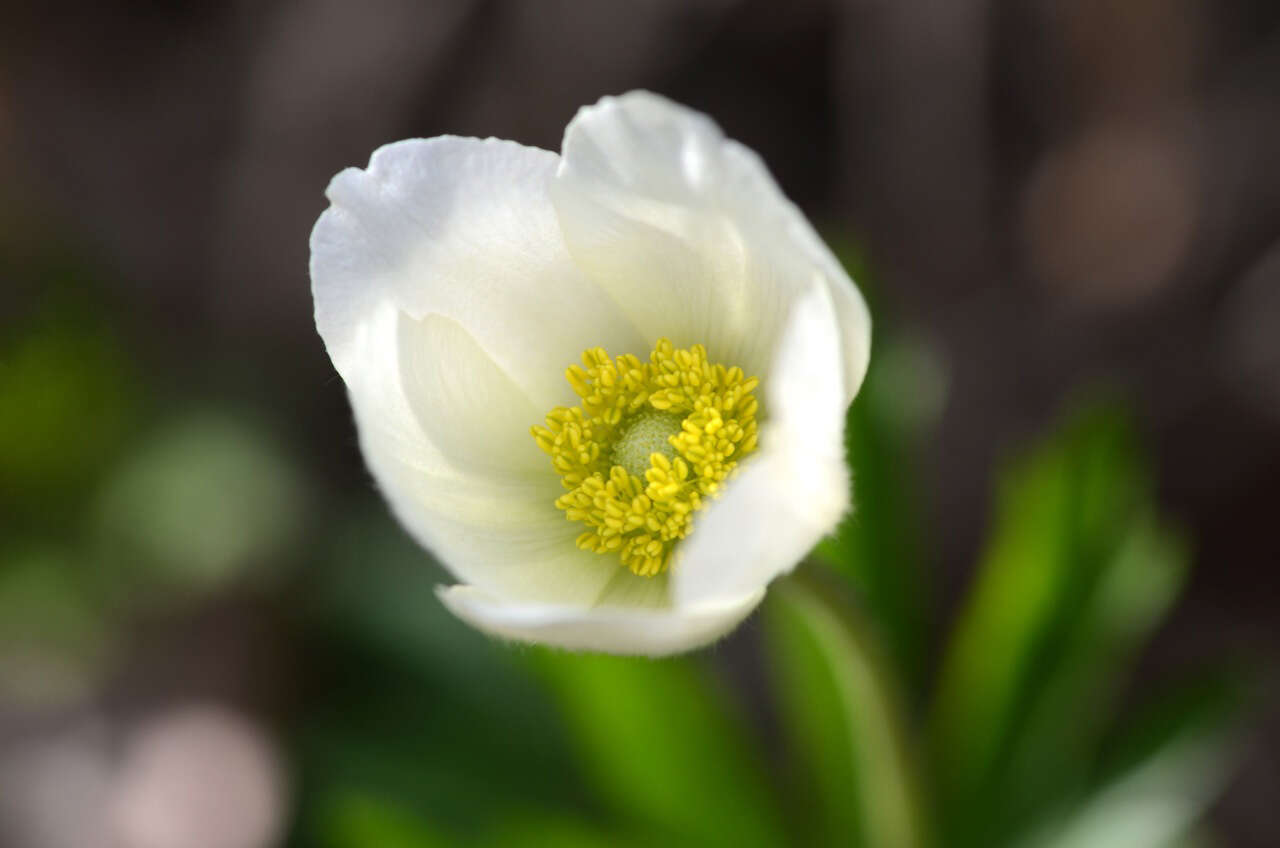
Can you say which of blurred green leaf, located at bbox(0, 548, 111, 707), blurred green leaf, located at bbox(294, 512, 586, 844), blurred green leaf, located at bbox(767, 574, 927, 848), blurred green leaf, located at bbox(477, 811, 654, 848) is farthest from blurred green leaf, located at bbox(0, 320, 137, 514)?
blurred green leaf, located at bbox(767, 574, 927, 848)

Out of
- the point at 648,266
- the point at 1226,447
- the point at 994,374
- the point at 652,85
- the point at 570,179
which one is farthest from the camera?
the point at 652,85

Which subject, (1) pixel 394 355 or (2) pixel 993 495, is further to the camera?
(2) pixel 993 495

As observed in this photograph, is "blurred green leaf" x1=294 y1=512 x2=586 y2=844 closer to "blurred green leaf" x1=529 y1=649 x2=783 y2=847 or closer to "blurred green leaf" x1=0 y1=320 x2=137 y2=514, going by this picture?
"blurred green leaf" x1=529 y1=649 x2=783 y2=847

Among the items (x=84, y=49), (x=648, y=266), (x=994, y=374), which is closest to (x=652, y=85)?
(x=994, y=374)

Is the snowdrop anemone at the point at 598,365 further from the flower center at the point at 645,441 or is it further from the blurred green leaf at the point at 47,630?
the blurred green leaf at the point at 47,630

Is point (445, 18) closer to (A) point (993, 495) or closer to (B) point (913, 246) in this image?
(B) point (913, 246)

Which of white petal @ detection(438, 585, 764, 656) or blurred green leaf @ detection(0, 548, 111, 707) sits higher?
white petal @ detection(438, 585, 764, 656)

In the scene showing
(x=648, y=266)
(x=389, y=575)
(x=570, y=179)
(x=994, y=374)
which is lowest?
(x=389, y=575)
